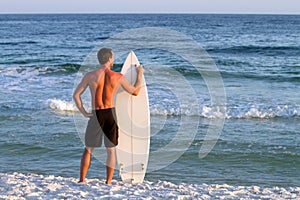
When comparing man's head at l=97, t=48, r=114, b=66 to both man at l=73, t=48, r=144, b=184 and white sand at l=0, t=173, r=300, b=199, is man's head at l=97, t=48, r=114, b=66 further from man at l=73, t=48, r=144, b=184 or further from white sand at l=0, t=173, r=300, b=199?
white sand at l=0, t=173, r=300, b=199

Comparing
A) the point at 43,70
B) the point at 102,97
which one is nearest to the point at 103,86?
the point at 102,97

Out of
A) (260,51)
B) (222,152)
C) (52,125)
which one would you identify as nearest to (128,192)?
(222,152)

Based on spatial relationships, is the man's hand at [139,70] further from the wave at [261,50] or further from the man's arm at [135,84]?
the wave at [261,50]

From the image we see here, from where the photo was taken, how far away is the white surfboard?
662 centimetres

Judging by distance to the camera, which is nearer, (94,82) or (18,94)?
(94,82)

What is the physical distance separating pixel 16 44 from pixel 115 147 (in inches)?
1101

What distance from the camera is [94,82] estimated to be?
19.2ft

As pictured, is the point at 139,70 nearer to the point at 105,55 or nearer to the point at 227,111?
the point at 105,55

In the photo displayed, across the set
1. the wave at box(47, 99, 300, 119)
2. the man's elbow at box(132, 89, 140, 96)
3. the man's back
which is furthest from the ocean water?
the man's back

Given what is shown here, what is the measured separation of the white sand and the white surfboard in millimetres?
355

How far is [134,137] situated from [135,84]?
0.81 m

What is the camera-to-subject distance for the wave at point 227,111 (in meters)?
11.4

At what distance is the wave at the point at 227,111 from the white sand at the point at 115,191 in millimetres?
5118

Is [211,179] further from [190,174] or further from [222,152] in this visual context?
[222,152]
